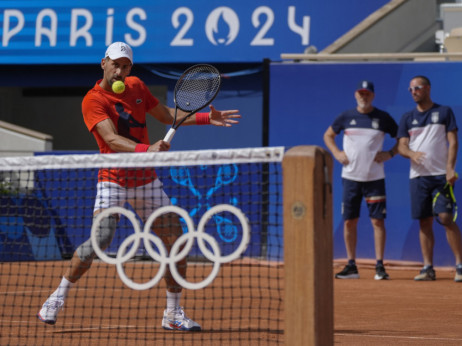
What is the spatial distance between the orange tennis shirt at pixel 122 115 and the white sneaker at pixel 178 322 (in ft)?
2.87

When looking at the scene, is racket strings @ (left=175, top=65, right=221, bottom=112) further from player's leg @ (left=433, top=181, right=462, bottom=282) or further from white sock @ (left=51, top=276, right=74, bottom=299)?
player's leg @ (left=433, top=181, right=462, bottom=282)

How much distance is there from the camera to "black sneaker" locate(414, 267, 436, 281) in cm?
884

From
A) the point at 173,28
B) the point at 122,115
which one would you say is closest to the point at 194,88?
the point at 122,115

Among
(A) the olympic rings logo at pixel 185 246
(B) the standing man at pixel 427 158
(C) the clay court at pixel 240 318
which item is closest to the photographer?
(A) the olympic rings logo at pixel 185 246

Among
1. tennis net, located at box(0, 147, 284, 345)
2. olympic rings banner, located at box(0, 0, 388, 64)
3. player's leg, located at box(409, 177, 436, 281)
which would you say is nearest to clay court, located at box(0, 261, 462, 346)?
tennis net, located at box(0, 147, 284, 345)

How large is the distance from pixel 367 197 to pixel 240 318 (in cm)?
428

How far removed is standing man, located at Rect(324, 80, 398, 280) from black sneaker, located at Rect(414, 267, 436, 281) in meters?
0.37

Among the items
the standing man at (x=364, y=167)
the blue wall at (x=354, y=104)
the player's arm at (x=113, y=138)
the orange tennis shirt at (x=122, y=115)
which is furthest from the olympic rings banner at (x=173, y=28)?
the player's arm at (x=113, y=138)

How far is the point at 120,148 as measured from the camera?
5.07 meters

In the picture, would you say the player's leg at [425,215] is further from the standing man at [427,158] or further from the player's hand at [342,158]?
the player's hand at [342,158]

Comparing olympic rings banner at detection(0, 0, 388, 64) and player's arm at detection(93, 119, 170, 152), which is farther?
olympic rings banner at detection(0, 0, 388, 64)

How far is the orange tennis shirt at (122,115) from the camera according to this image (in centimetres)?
527

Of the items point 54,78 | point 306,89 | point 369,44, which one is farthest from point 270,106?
point 54,78

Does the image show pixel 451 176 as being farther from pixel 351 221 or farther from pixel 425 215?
pixel 351 221
